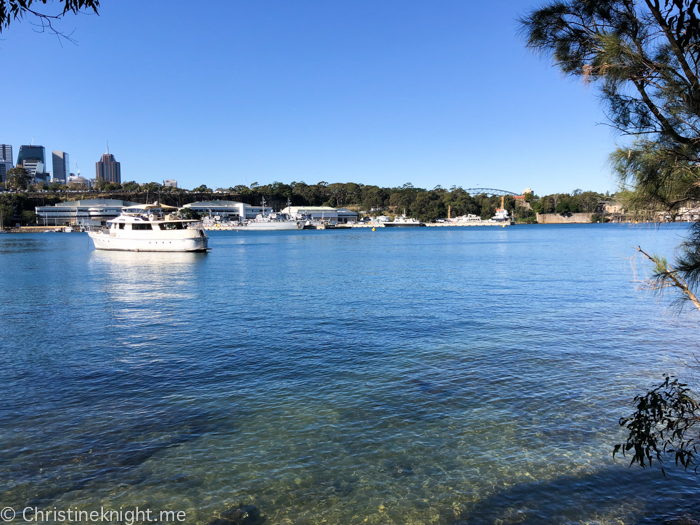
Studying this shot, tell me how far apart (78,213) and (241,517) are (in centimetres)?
19194

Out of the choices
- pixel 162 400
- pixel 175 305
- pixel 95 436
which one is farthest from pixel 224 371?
pixel 175 305

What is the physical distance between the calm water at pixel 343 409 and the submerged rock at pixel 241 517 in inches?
5.5

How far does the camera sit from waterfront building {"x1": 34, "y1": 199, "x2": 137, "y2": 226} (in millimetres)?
165375

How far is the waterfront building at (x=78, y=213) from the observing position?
165375 mm

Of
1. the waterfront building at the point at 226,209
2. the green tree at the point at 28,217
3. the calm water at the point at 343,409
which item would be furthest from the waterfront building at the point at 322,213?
the calm water at the point at 343,409

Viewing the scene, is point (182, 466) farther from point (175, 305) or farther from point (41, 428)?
point (175, 305)

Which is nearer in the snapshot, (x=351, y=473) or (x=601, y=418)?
(x=351, y=473)

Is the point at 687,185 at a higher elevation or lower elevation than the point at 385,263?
higher

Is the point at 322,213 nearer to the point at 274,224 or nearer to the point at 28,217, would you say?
the point at 274,224

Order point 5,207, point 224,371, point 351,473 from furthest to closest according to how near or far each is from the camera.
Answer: point 5,207 → point 224,371 → point 351,473

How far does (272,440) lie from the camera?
7648mm

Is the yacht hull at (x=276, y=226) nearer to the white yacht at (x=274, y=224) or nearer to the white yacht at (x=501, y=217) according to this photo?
the white yacht at (x=274, y=224)

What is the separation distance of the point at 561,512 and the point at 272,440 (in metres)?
4.30

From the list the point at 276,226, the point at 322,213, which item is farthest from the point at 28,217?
the point at 322,213
